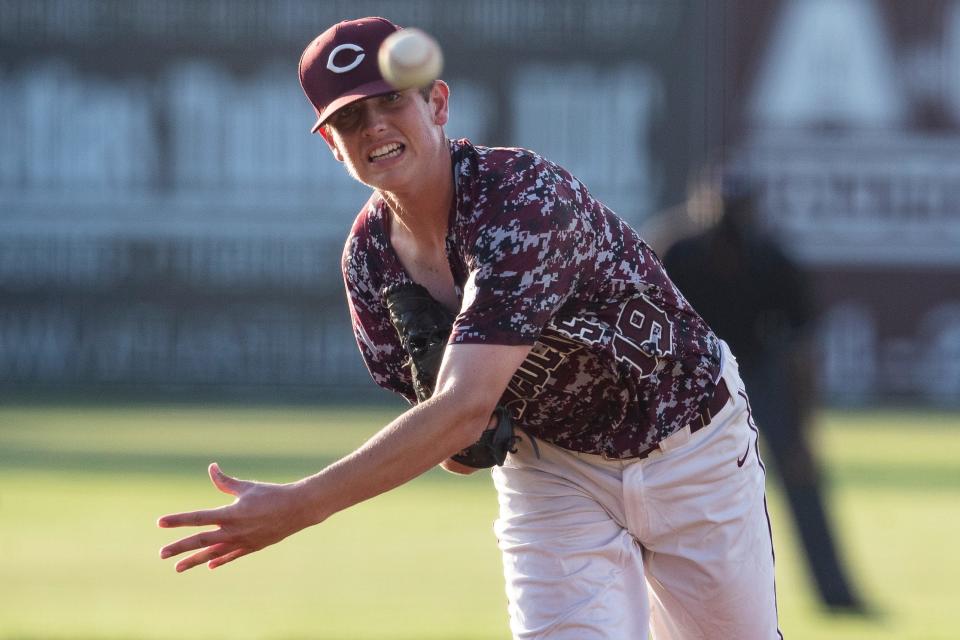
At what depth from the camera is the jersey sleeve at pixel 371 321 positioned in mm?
4340

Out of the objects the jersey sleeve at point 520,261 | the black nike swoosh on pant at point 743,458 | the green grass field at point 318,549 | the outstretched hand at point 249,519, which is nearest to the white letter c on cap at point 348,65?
the jersey sleeve at point 520,261

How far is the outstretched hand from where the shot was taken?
356cm

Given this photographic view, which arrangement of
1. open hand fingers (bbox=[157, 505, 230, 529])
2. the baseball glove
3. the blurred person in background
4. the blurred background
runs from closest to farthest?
open hand fingers (bbox=[157, 505, 230, 529]) < the baseball glove < the blurred person in background < the blurred background

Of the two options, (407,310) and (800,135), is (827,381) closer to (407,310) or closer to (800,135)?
(800,135)

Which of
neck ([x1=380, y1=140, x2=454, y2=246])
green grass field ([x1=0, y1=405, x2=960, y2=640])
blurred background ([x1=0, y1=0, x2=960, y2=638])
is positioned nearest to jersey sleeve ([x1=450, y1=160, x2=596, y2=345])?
neck ([x1=380, y1=140, x2=454, y2=246])

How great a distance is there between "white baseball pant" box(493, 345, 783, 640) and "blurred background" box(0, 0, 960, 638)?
15837 mm

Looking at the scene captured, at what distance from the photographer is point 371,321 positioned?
440 cm

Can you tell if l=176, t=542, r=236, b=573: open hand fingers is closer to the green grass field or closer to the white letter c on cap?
the white letter c on cap

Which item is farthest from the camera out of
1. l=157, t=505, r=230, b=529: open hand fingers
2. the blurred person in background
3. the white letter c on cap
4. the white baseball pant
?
the blurred person in background

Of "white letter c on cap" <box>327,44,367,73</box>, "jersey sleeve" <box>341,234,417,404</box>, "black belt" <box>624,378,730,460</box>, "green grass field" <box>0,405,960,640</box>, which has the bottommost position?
Result: "green grass field" <box>0,405,960,640</box>

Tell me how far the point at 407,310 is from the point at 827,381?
56.6ft

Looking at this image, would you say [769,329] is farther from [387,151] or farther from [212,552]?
[212,552]

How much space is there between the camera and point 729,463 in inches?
176

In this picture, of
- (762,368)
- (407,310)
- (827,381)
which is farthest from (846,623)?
(827,381)
